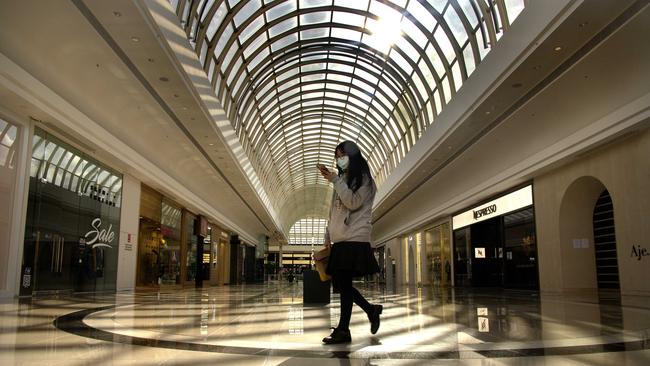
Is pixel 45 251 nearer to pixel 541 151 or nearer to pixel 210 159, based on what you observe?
pixel 210 159

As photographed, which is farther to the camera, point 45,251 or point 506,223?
point 506,223

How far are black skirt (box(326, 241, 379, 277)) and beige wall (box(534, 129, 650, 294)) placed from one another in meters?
11.5

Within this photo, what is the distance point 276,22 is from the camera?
66.7 feet

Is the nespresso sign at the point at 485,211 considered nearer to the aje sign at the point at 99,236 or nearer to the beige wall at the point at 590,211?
the beige wall at the point at 590,211

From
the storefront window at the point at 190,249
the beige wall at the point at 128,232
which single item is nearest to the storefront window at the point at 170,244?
the storefront window at the point at 190,249

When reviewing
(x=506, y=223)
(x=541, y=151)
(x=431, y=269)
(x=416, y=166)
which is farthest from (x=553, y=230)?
Answer: (x=431, y=269)

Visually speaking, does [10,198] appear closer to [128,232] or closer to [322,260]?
[128,232]

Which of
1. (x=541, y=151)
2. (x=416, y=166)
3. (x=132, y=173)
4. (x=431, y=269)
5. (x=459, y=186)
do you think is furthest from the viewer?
(x=431, y=269)

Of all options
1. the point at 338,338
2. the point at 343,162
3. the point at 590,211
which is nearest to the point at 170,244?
the point at 590,211

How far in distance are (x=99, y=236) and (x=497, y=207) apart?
652 inches

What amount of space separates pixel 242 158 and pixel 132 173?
6832 mm

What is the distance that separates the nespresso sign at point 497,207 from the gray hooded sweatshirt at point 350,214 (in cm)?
1668

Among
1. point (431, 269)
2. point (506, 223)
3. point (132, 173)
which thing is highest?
point (132, 173)

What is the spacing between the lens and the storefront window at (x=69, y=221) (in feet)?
44.0
